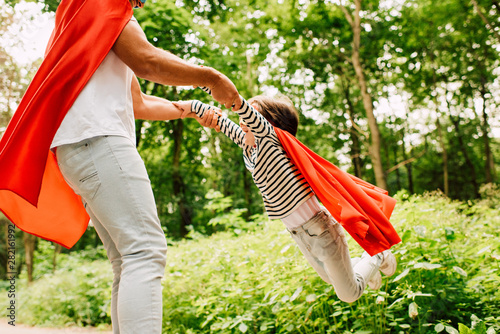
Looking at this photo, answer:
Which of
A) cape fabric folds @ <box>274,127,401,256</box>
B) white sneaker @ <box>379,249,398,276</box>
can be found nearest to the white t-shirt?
cape fabric folds @ <box>274,127,401,256</box>

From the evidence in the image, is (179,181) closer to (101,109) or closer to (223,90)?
(223,90)

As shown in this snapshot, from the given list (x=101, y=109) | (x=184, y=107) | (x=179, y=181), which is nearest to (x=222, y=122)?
(x=184, y=107)

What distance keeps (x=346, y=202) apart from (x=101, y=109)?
1.39 metres

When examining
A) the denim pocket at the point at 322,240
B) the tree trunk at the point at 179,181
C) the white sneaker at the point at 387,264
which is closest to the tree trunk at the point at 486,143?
the tree trunk at the point at 179,181

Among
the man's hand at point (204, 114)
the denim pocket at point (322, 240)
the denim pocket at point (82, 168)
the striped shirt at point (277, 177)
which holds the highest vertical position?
the man's hand at point (204, 114)

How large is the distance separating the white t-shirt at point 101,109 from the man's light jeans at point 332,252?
1253 mm

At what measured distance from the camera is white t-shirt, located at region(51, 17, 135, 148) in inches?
53.2

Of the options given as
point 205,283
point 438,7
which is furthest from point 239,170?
point 205,283

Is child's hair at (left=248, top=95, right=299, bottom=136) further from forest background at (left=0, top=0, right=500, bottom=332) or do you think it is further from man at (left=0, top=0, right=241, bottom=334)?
forest background at (left=0, top=0, right=500, bottom=332)

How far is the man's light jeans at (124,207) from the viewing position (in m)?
1.30

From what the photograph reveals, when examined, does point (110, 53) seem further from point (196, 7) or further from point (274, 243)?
point (196, 7)

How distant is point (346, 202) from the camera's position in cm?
209

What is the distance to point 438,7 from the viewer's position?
14.6m

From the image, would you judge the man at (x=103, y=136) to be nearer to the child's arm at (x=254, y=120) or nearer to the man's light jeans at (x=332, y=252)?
the child's arm at (x=254, y=120)
